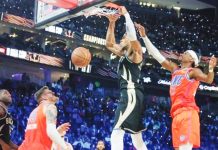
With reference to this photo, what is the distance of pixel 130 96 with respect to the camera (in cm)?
635

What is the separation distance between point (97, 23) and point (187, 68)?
74.5ft

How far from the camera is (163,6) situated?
36750 millimetres

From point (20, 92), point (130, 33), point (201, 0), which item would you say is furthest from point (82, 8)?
point (201, 0)

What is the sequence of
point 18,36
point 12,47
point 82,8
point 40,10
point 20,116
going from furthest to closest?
point 18,36, point 12,47, point 20,116, point 40,10, point 82,8

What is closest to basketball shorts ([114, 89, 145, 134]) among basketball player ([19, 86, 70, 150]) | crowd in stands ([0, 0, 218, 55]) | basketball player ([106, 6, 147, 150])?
basketball player ([106, 6, 147, 150])

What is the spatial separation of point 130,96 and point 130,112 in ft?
0.73

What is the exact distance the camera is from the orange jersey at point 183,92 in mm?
5977

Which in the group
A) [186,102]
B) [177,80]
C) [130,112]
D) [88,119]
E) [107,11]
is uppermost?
[107,11]

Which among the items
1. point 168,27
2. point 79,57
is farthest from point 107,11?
point 168,27

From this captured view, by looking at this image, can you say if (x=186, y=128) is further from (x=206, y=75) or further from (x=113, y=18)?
(x=113, y=18)

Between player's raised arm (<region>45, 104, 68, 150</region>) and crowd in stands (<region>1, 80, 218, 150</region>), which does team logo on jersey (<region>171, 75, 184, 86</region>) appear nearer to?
player's raised arm (<region>45, 104, 68, 150</region>)

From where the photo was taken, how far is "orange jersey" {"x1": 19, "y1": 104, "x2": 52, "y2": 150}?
520 centimetres

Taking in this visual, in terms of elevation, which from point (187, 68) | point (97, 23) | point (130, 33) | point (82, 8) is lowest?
point (187, 68)

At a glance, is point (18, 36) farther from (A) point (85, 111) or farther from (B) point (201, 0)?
(B) point (201, 0)
